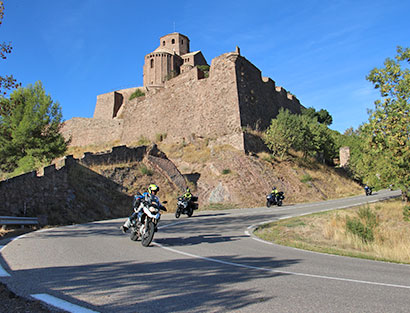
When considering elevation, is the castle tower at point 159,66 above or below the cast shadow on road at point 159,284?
above

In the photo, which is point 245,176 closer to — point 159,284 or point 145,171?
point 145,171

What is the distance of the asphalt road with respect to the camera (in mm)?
4023

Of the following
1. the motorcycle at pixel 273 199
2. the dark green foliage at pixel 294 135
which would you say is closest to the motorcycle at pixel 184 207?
the motorcycle at pixel 273 199

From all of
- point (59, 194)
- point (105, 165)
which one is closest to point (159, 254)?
point (59, 194)

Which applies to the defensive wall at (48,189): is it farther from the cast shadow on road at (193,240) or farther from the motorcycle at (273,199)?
the cast shadow on road at (193,240)

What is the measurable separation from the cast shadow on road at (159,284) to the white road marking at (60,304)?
13 centimetres

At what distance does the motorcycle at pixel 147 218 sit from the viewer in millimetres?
8367

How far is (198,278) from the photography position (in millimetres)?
5227

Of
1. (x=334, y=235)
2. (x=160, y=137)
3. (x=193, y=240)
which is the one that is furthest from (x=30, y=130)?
(x=334, y=235)

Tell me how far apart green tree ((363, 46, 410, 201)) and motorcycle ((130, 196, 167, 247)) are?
1296cm

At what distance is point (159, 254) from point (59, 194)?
12.4 metres

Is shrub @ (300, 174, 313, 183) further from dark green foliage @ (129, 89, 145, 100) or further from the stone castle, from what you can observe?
dark green foliage @ (129, 89, 145, 100)

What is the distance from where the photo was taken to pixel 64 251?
7660mm

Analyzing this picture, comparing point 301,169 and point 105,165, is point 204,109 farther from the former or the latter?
point 105,165
